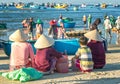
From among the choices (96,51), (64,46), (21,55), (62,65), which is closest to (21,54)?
(21,55)

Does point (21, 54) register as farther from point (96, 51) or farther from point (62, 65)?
point (96, 51)

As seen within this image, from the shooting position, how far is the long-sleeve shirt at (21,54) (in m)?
12.9

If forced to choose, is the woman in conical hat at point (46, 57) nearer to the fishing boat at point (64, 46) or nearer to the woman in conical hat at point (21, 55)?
the woman in conical hat at point (21, 55)

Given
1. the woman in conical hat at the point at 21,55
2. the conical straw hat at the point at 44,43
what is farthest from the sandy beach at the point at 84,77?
the conical straw hat at the point at 44,43

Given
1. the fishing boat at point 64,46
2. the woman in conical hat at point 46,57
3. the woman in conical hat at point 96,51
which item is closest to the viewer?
the woman in conical hat at point 46,57

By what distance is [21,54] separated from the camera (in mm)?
12867

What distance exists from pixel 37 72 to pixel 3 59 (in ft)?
18.4

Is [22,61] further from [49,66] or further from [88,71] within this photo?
[88,71]

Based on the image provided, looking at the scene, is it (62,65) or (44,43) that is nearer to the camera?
(44,43)

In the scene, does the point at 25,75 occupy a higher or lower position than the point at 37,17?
higher

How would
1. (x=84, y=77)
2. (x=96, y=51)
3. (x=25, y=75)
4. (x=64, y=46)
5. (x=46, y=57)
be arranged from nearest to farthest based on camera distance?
(x=25, y=75) → (x=84, y=77) → (x=46, y=57) → (x=96, y=51) → (x=64, y=46)

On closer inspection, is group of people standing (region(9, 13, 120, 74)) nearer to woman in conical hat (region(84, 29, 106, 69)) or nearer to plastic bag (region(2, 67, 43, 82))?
woman in conical hat (region(84, 29, 106, 69))

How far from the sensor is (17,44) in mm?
12992

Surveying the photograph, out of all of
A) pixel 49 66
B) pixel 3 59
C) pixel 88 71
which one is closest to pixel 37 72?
pixel 49 66
